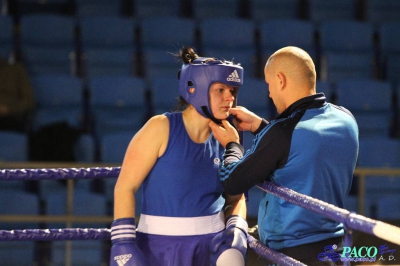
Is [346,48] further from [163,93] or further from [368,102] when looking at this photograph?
[163,93]

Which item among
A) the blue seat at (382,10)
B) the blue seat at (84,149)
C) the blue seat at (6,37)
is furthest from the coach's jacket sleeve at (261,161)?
the blue seat at (382,10)

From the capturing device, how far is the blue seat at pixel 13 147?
575cm

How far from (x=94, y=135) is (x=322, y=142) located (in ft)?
13.8

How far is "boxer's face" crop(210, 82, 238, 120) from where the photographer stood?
2.83 meters

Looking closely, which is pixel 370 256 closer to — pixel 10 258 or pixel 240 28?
pixel 10 258

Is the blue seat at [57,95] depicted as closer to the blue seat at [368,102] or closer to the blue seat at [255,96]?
the blue seat at [255,96]

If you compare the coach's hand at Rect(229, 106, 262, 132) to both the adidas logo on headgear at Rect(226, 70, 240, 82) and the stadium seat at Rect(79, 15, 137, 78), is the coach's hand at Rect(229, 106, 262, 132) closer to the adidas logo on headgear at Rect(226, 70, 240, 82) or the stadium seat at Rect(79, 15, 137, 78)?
the adidas logo on headgear at Rect(226, 70, 240, 82)

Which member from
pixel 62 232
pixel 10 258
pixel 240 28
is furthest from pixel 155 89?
pixel 62 232

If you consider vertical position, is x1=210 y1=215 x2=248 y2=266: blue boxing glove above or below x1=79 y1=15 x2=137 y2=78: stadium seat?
below

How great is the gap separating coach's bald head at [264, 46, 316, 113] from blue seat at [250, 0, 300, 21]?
17.5 feet

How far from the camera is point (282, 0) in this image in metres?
7.97

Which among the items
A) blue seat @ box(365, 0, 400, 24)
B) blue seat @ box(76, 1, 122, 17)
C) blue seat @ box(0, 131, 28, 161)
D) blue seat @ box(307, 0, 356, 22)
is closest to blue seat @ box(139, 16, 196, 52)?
blue seat @ box(76, 1, 122, 17)

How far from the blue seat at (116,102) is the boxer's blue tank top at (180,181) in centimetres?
368

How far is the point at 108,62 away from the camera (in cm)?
710
